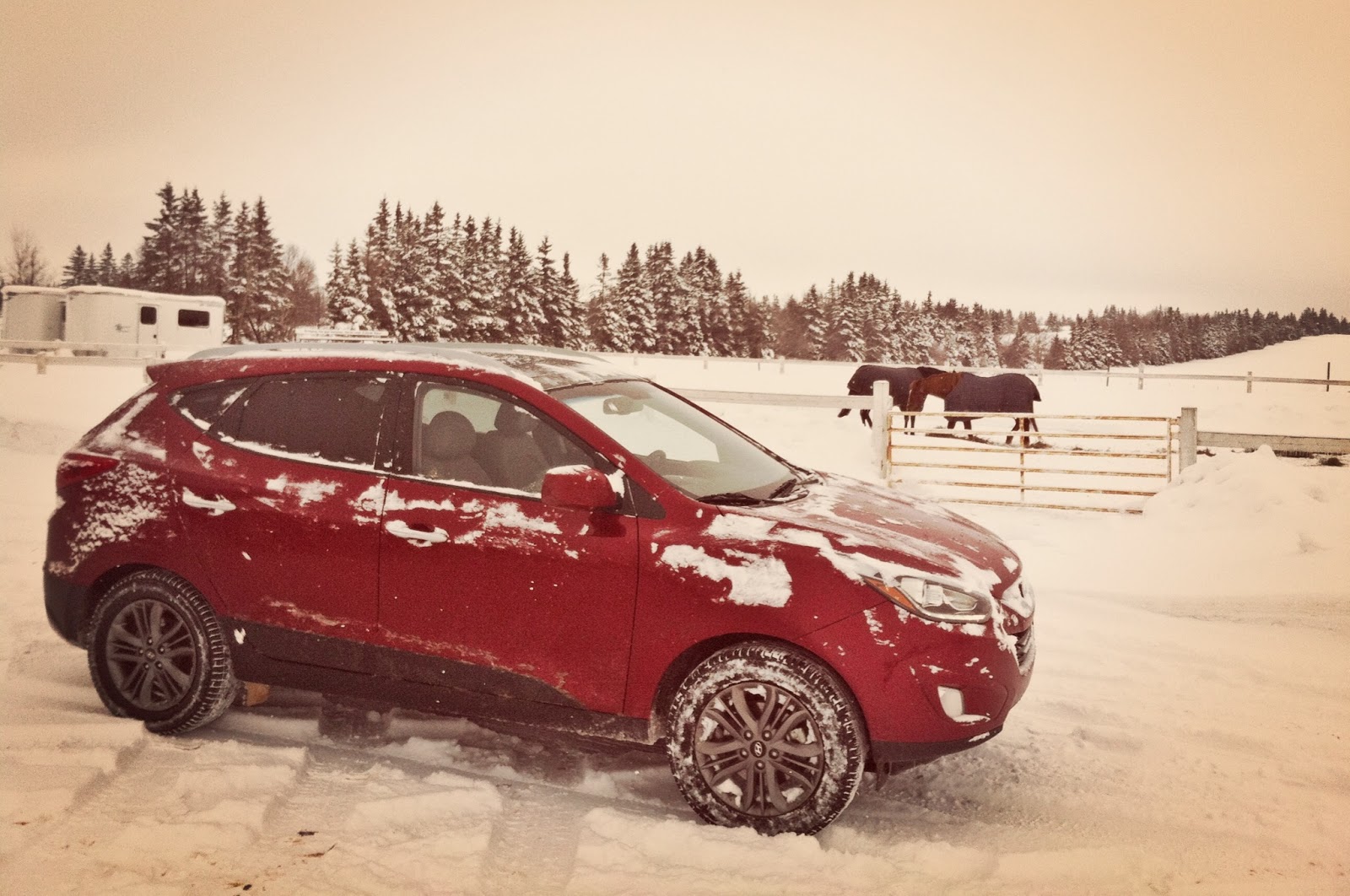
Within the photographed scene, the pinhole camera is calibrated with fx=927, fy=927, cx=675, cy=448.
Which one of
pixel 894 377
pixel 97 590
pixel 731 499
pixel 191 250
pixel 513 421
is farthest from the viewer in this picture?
pixel 191 250

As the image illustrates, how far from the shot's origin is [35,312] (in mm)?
30359

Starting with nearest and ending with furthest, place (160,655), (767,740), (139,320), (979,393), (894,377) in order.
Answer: (767,740), (160,655), (979,393), (894,377), (139,320)

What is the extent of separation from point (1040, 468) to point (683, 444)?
8.95 meters

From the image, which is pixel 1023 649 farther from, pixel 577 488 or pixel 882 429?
pixel 882 429

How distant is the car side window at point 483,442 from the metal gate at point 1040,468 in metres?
6.97

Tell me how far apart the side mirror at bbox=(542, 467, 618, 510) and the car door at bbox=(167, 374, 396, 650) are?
88 centimetres

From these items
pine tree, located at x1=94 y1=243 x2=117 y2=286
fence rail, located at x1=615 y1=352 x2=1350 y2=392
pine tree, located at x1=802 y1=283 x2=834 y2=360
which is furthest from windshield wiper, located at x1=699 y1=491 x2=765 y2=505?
pine tree, located at x1=94 y1=243 x2=117 y2=286

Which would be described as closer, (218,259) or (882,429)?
(882,429)

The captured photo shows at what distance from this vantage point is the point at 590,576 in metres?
3.62

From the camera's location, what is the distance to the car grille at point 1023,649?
11.9 feet

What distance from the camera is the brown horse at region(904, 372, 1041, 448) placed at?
68.6ft

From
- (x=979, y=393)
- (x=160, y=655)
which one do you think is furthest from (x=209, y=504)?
(x=979, y=393)

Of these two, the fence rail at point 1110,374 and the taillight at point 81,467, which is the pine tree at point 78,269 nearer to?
the fence rail at point 1110,374

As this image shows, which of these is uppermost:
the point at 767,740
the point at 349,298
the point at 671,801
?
the point at 349,298
